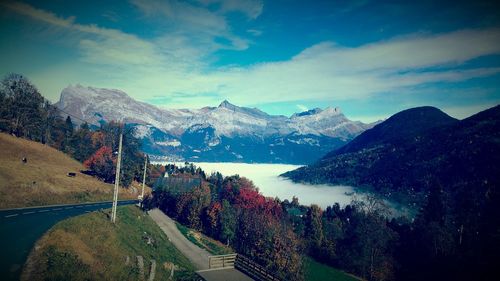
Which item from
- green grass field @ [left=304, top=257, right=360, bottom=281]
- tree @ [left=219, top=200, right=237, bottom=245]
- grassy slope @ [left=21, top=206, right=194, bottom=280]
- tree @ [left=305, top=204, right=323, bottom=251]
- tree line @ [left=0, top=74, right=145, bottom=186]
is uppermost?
tree line @ [left=0, top=74, right=145, bottom=186]

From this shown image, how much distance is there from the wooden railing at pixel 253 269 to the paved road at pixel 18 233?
776 inches

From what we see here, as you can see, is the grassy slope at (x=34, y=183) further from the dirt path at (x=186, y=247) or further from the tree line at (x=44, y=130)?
the dirt path at (x=186, y=247)

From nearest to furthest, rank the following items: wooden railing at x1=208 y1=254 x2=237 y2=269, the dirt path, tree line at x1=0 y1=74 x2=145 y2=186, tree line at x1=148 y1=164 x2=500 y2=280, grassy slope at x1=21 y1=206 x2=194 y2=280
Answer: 1. grassy slope at x1=21 y1=206 x2=194 y2=280
2. wooden railing at x1=208 y1=254 x2=237 y2=269
3. the dirt path
4. tree line at x1=148 y1=164 x2=500 y2=280
5. tree line at x1=0 y1=74 x2=145 y2=186

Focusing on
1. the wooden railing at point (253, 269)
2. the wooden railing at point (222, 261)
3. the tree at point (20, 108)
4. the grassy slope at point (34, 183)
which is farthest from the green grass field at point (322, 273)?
the tree at point (20, 108)

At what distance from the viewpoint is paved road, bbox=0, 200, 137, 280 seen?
21719mm

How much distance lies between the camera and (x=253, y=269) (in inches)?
1337

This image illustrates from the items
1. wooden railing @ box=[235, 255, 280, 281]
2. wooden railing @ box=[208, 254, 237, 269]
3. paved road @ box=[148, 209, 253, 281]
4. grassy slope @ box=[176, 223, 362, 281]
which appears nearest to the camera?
wooden railing @ box=[235, 255, 280, 281]

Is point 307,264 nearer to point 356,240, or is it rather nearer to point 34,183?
point 356,240

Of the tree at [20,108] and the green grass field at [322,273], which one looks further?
the tree at [20,108]

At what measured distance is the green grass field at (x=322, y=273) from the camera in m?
87.1

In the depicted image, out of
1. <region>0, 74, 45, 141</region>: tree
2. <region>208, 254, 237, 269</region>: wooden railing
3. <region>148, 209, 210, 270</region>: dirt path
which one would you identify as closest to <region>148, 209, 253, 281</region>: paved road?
<region>148, 209, 210, 270</region>: dirt path

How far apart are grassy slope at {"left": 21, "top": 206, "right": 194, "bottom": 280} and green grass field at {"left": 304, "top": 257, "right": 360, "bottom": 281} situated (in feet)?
171

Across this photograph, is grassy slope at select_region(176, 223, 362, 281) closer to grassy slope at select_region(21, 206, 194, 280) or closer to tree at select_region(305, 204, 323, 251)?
tree at select_region(305, 204, 323, 251)

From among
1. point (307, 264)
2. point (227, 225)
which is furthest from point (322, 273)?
point (227, 225)
